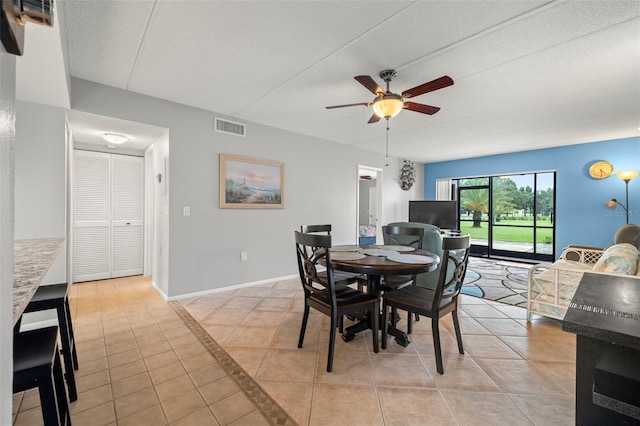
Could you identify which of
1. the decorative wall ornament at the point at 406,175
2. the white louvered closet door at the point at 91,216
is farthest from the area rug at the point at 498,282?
the white louvered closet door at the point at 91,216

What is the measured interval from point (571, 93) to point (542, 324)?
2.47 meters

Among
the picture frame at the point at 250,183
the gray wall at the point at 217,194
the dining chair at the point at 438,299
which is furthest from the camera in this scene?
the picture frame at the point at 250,183

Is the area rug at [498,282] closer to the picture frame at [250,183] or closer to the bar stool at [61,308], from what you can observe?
the picture frame at [250,183]

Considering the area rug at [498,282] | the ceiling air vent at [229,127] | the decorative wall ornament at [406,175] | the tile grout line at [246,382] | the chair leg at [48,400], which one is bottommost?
the tile grout line at [246,382]

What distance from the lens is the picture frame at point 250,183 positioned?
371 centimetres

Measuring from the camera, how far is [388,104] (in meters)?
2.33

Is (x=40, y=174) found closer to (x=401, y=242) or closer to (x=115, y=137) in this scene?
(x=115, y=137)

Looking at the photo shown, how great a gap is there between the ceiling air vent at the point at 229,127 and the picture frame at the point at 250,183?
1.09 feet

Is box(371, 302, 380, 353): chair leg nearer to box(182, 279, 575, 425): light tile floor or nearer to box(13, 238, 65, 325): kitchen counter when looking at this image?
box(182, 279, 575, 425): light tile floor

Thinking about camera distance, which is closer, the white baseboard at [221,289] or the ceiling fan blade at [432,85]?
the ceiling fan blade at [432,85]

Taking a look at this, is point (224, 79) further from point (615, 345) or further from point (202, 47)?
point (615, 345)

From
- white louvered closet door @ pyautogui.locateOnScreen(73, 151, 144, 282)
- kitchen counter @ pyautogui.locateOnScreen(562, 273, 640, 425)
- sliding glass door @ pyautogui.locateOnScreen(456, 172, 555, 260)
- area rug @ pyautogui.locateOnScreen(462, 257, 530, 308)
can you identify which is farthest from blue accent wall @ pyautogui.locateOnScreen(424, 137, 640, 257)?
white louvered closet door @ pyautogui.locateOnScreen(73, 151, 144, 282)

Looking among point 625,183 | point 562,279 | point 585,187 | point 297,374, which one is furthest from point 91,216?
point 625,183

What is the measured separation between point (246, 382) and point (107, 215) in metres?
3.91
